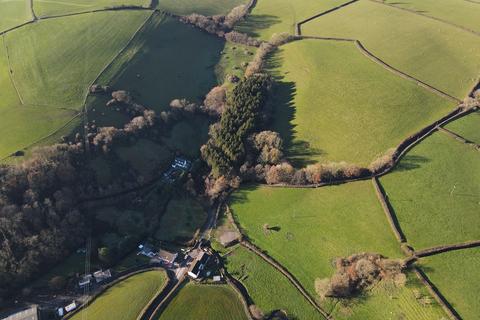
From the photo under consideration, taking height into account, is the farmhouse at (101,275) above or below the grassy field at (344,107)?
below

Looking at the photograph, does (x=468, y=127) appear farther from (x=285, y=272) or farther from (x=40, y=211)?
(x=40, y=211)

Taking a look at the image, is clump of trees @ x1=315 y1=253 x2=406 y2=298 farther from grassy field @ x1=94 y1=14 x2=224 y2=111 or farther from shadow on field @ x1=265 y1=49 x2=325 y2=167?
grassy field @ x1=94 y1=14 x2=224 y2=111

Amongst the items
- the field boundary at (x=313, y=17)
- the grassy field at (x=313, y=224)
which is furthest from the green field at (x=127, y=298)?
the field boundary at (x=313, y=17)

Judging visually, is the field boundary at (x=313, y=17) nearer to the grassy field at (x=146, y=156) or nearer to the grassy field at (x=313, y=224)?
the grassy field at (x=146, y=156)

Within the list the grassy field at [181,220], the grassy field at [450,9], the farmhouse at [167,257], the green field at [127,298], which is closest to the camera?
the green field at [127,298]

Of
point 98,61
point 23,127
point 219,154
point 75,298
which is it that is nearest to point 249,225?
point 219,154

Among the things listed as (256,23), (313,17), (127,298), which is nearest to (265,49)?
(256,23)

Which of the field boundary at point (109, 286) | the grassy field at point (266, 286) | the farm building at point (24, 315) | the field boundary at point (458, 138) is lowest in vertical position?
the grassy field at point (266, 286)
